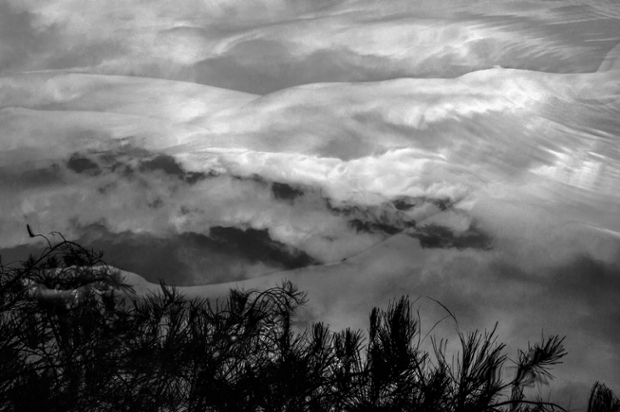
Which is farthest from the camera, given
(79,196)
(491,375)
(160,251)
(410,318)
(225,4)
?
(225,4)

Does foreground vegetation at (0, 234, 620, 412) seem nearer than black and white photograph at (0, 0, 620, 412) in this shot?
Yes

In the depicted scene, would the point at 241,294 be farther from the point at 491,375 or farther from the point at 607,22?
the point at 607,22

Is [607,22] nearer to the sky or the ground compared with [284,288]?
nearer to the sky

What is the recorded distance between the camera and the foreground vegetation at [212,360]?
313 centimetres

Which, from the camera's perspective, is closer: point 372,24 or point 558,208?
point 558,208

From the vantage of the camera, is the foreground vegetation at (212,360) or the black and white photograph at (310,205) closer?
the foreground vegetation at (212,360)

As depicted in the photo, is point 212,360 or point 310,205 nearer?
point 212,360

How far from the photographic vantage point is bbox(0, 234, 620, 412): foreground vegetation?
3.13 m

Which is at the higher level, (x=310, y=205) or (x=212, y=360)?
(x=310, y=205)

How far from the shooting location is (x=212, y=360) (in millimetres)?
3381

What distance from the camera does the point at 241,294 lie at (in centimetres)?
404

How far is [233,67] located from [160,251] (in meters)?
1.86

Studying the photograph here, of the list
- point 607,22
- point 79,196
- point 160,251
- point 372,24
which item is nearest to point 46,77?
point 79,196

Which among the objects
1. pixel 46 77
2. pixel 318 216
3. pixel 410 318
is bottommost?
pixel 410 318
